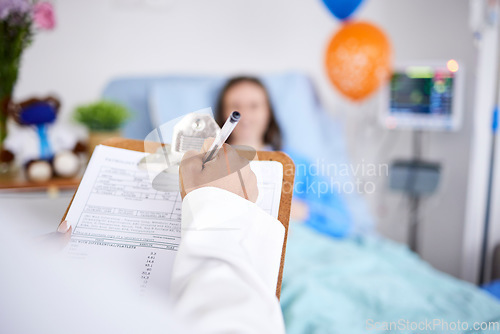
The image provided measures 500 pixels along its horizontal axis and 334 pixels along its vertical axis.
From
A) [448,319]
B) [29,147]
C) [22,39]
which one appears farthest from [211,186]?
[29,147]

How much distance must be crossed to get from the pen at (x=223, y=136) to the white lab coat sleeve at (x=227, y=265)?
5 centimetres

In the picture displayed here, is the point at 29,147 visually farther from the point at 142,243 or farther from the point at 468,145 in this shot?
the point at 468,145

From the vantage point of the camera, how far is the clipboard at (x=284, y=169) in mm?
535

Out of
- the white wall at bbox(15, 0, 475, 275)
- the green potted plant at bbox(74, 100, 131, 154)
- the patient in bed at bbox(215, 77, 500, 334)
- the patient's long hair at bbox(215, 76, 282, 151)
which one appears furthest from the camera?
the white wall at bbox(15, 0, 475, 275)

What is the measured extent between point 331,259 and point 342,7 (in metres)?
1.03

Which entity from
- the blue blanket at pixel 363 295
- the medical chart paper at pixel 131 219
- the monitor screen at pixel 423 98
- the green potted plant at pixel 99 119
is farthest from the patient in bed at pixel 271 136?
the medical chart paper at pixel 131 219

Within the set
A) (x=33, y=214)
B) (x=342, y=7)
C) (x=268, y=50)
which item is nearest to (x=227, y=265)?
(x=33, y=214)

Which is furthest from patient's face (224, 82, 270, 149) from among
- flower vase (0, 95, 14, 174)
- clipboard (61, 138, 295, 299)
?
clipboard (61, 138, 295, 299)

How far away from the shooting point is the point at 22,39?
1226mm

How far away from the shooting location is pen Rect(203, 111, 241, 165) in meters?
0.51

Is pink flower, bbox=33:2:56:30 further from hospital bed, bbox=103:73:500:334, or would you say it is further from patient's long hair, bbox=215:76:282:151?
patient's long hair, bbox=215:76:282:151

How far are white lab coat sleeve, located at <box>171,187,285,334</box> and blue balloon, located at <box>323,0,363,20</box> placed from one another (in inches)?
51.1

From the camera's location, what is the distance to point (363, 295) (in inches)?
36.3

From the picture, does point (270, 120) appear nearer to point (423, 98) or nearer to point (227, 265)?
point (423, 98)
